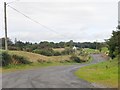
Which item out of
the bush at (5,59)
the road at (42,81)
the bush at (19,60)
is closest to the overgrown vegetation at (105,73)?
the road at (42,81)

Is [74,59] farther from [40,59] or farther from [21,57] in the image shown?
[21,57]

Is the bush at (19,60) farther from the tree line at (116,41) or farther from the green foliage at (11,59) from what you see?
the tree line at (116,41)

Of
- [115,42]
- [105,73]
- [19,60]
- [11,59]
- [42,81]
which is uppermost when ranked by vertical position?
[115,42]

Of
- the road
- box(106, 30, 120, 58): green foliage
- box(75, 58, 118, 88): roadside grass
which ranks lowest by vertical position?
box(75, 58, 118, 88): roadside grass

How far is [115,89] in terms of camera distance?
18656mm

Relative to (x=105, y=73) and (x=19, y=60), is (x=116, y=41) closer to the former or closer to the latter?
(x=105, y=73)

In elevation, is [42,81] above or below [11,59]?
below

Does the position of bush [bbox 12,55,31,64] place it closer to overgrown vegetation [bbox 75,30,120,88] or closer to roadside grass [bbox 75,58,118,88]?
overgrown vegetation [bbox 75,30,120,88]

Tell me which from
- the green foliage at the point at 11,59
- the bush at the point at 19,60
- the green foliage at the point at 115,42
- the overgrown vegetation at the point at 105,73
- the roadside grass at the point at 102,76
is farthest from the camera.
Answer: the bush at the point at 19,60

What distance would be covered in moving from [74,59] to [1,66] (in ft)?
134

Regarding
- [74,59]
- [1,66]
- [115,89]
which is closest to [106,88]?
[115,89]

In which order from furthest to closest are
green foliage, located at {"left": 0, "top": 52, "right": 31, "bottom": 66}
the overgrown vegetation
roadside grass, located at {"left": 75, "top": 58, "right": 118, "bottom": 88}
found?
green foliage, located at {"left": 0, "top": 52, "right": 31, "bottom": 66}
the overgrown vegetation
roadside grass, located at {"left": 75, "top": 58, "right": 118, "bottom": 88}

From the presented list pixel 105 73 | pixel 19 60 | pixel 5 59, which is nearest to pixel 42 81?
pixel 105 73

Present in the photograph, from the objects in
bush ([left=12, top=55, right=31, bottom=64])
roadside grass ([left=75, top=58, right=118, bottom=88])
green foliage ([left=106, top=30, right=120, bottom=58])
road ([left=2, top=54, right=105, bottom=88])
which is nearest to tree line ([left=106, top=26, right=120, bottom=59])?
green foliage ([left=106, top=30, right=120, bottom=58])
